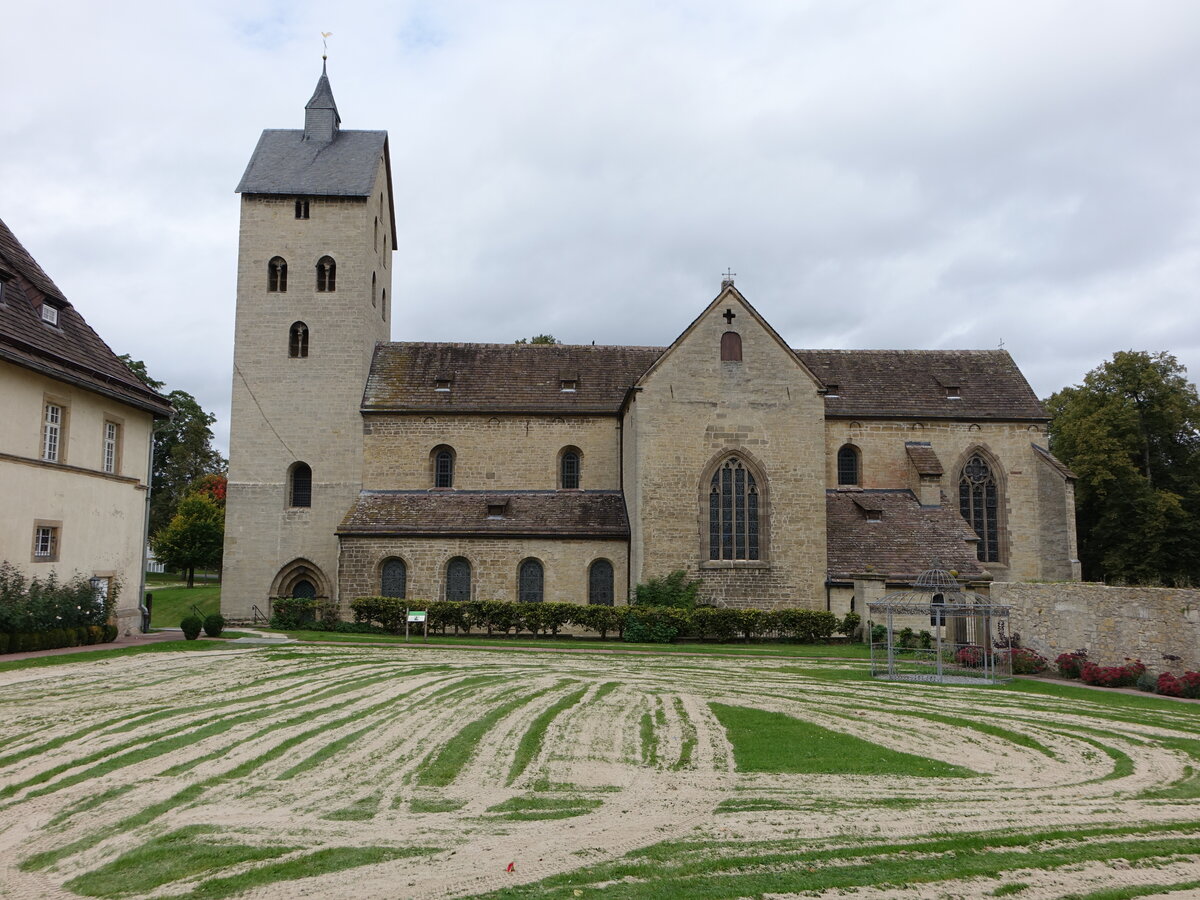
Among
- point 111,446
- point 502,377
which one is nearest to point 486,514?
point 502,377

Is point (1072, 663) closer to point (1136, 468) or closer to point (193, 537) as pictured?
point (1136, 468)

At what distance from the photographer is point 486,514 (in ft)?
108

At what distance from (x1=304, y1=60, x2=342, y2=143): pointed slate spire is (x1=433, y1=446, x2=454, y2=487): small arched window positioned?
14799 mm

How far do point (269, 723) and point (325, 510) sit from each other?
21.6 meters

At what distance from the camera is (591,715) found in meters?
14.7

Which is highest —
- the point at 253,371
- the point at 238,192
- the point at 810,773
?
the point at 238,192

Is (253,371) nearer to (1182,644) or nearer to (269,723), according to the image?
(269,723)

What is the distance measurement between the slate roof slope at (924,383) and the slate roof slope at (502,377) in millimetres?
8255

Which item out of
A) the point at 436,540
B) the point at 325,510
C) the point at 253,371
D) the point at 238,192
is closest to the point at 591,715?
the point at 436,540

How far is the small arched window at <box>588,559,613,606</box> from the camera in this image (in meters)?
32.3

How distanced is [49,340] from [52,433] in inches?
104

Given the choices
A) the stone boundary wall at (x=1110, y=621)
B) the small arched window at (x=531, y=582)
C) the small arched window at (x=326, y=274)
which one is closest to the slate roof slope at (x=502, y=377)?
the small arched window at (x=326, y=274)

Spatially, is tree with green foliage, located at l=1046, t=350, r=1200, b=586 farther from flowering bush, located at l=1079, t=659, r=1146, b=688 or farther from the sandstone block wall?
the sandstone block wall

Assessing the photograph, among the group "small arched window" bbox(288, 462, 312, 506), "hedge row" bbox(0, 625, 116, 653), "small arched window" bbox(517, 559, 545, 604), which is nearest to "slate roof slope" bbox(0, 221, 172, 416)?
"small arched window" bbox(288, 462, 312, 506)
